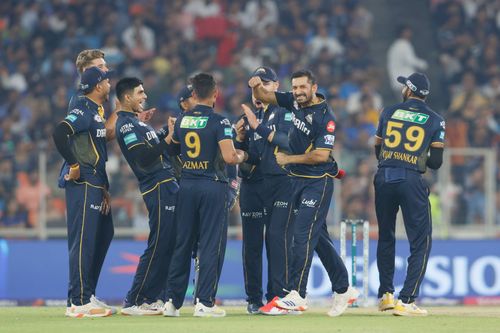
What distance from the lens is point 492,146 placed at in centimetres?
2298

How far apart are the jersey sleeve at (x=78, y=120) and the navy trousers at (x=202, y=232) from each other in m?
1.16

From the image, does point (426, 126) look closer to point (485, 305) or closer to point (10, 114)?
point (485, 305)

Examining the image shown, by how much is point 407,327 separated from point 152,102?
1280 cm

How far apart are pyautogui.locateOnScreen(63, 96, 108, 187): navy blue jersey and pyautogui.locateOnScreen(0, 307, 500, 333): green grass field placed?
1490mm

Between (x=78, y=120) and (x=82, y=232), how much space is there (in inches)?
45.0

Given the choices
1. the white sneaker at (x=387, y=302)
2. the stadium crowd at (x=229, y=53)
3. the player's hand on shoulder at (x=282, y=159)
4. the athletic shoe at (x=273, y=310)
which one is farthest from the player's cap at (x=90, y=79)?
the stadium crowd at (x=229, y=53)

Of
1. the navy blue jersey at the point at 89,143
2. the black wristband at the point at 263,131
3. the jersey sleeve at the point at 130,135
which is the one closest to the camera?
the navy blue jersey at the point at 89,143

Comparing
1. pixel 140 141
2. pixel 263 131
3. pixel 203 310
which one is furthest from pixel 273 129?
pixel 203 310

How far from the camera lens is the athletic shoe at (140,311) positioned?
13516 mm

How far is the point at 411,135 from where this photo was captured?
13523mm

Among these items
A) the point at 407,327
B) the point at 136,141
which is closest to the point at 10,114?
the point at 136,141

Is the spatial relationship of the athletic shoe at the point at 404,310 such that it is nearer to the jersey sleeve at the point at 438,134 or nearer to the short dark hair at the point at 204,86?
the jersey sleeve at the point at 438,134

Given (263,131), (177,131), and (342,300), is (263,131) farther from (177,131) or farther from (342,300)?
(342,300)

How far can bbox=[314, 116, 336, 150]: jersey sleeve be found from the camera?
13.1 metres
